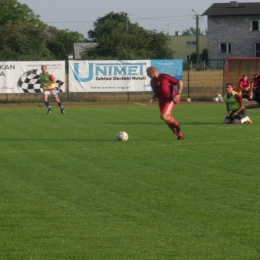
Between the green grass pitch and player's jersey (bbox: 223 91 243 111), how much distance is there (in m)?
3.48

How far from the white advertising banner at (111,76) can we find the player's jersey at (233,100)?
16.1m

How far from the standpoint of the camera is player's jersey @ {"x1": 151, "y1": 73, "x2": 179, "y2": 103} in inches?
645

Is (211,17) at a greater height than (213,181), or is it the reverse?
(211,17)

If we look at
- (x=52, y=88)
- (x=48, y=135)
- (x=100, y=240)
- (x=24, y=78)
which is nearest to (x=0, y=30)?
(x=24, y=78)

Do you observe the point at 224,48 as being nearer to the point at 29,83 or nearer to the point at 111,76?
the point at 111,76

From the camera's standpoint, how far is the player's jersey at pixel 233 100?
66.7 ft

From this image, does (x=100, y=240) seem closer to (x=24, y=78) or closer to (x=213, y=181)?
(x=213, y=181)

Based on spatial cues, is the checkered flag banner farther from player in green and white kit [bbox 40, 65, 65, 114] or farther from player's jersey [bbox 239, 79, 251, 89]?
player's jersey [bbox 239, 79, 251, 89]

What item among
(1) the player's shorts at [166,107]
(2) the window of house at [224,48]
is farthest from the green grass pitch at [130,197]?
(2) the window of house at [224,48]

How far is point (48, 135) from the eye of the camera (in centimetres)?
1758

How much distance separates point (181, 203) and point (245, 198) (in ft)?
2.91

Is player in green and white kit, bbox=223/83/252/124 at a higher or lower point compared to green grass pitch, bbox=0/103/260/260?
higher

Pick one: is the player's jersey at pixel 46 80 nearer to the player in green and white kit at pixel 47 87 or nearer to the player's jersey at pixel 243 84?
the player in green and white kit at pixel 47 87

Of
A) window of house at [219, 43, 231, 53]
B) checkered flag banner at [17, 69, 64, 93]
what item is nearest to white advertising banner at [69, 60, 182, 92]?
checkered flag banner at [17, 69, 64, 93]
